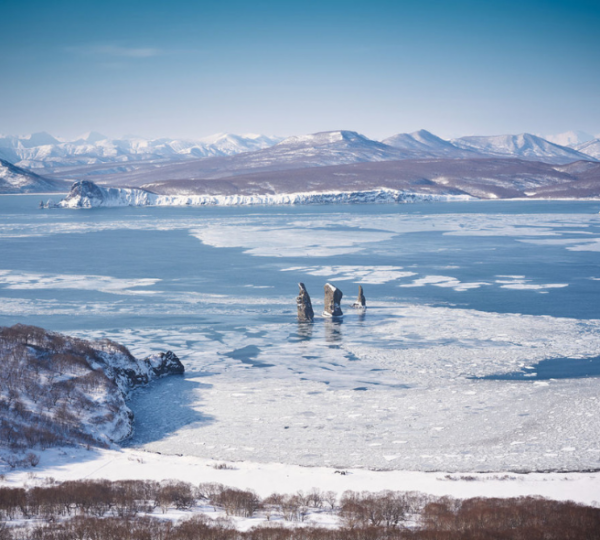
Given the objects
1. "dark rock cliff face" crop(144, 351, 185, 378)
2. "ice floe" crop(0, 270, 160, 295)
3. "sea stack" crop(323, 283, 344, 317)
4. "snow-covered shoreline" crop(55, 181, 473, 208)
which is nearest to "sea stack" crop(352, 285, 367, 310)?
"sea stack" crop(323, 283, 344, 317)

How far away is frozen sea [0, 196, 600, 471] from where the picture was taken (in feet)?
45.8

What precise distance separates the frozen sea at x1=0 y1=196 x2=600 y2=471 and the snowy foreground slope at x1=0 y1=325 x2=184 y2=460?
2.47ft

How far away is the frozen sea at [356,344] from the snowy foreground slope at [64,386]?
75 cm

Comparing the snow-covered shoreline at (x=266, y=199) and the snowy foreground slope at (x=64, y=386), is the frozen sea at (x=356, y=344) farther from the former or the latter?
the snow-covered shoreline at (x=266, y=199)

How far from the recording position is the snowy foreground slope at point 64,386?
45.1ft

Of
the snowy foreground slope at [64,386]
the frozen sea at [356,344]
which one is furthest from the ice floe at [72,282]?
the snowy foreground slope at [64,386]

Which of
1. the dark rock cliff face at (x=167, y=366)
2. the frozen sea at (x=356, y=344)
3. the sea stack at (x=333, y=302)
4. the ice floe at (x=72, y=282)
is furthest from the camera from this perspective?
the ice floe at (x=72, y=282)

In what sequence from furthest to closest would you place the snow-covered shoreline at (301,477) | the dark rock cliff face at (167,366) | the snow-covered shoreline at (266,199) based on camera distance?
the snow-covered shoreline at (266,199), the dark rock cliff face at (167,366), the snow-covered shoreline at (301,477)

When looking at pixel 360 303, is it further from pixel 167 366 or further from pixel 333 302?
pixel 167 366

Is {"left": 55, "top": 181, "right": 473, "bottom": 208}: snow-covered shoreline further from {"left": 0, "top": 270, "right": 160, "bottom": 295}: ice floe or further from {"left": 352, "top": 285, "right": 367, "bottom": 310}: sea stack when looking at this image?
{"left": 352, "top": 285, "right": 367, "bottom": 310}: sea stack

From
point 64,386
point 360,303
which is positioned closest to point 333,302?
point 360,303

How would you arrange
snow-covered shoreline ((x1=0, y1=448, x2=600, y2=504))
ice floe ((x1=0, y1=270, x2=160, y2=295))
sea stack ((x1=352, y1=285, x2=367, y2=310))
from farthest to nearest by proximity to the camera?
ice floe ((x1=0, y1=270, x2=160, y2=295)) < sea stack ((x1=352, y1=285, x2=367, y2=310)) < snow-covered shoreline ((x1=0, y1=448, x2=600, y2=504))

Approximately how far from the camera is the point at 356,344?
21.5 meters

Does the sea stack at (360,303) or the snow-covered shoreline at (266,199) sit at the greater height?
the snow-covered shoreline at (266,199)
